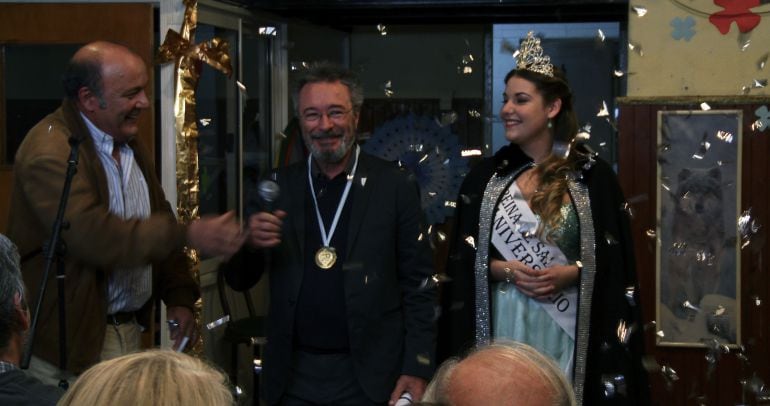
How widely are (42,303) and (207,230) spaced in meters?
0.48

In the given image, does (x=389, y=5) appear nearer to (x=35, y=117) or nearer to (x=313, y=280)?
(x=35, y=117)

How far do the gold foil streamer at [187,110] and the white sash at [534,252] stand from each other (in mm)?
2025

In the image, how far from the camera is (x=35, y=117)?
5.77 meters

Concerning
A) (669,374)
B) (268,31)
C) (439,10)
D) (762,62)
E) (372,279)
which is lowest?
(669,374)

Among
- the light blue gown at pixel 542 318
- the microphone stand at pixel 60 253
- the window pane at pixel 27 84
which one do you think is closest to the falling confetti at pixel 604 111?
the light blue gown at pixel 542 318

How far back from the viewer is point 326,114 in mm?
3701

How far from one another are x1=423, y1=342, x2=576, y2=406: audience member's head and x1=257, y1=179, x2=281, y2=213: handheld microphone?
5.34 feet

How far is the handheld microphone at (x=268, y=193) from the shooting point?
3.54 m

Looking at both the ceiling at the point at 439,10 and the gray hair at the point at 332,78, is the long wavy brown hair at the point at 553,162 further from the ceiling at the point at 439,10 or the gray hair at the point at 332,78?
the ceiling at the point at 439,10

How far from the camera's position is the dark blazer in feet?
11.9

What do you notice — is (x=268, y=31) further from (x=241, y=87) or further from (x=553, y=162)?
(x=553, y=162)

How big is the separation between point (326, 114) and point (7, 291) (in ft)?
4.38

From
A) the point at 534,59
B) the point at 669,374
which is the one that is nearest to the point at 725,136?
the point at 669,374

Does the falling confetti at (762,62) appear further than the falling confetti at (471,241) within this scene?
Yes
